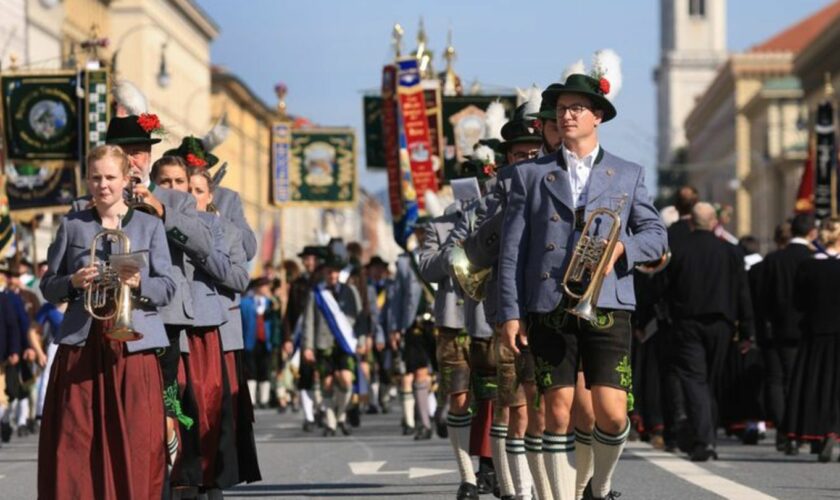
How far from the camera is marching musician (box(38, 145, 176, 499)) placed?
9828 mm

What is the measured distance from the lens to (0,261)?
82.1 ft

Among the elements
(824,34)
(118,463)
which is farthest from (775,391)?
(824,34)

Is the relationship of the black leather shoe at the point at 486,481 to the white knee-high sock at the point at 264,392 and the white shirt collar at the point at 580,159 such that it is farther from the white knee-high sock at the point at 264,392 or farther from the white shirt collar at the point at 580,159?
the white knee-high sock at the point at 264,392

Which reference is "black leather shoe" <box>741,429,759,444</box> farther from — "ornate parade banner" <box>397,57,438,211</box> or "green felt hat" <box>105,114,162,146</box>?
"ornate parade banner" <box>397,57,438,211</box>

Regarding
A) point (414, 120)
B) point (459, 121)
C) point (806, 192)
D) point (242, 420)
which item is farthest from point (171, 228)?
point (459, 121)

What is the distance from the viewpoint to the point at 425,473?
53.0 ft

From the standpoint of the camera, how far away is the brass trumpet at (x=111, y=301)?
965 centimetres

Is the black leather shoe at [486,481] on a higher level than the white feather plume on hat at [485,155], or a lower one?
lower

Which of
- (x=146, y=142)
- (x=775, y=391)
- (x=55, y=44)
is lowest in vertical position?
(x=775, y=391)

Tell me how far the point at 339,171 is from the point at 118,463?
138ft

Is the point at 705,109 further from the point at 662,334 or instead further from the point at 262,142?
the point at 662,334

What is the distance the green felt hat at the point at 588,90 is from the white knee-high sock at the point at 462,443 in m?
3.04

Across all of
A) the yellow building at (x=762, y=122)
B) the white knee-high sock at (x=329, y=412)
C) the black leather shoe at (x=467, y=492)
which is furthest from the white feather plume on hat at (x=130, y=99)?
the yellow building at (x=762, y=122)

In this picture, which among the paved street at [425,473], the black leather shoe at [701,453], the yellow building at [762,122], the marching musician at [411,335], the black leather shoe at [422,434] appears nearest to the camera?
Result: the paved street at [425,473]
